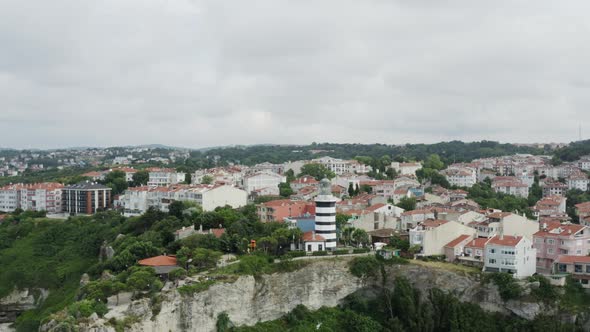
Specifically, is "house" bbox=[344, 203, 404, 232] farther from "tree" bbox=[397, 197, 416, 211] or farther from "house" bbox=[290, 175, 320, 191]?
"house" bbox=[290, 175, 320, 191]

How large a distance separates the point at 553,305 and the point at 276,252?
1861 cm

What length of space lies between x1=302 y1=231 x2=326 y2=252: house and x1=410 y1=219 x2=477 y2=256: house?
651 cm

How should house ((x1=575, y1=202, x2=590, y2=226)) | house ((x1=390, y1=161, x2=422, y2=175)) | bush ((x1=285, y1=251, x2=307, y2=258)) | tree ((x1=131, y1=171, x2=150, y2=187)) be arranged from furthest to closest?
1. house ((x1=390, y1=161, x2=422, y2=175))
2. tree ((x1=131, y1=171, x2=150, y2=187))
3. house ((x1=575, y1=202, x2=590, y2=226))
4. bush ((x1=285, y1=251, x2=307, y2=258))

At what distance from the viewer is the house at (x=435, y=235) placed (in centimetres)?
4112

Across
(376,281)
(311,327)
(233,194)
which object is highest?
(233,194)

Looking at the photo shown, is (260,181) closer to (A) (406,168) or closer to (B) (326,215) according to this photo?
(A) (406,168)

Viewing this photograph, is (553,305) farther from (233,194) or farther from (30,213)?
(30,213)

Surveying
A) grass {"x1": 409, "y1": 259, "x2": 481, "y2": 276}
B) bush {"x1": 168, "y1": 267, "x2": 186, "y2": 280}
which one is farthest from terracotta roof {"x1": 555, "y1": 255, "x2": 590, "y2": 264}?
bush {"x1": 168, "y1": 267, "x2": 186, "y2": 280}

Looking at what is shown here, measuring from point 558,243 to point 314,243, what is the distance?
16.8 m

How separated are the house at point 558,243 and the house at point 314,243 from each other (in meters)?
15.0

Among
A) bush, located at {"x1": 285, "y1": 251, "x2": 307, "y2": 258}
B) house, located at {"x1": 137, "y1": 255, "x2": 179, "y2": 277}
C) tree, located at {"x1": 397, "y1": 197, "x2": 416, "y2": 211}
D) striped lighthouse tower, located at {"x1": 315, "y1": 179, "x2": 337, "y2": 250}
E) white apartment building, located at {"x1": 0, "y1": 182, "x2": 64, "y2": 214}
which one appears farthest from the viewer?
white apartment building, located at {"x1": 0, "y1": 182, "x2": 64, "y2": 214}

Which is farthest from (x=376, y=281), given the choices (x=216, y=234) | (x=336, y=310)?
(x=216, y=234)

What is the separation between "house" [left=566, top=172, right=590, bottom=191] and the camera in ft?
265

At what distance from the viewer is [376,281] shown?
131ft
